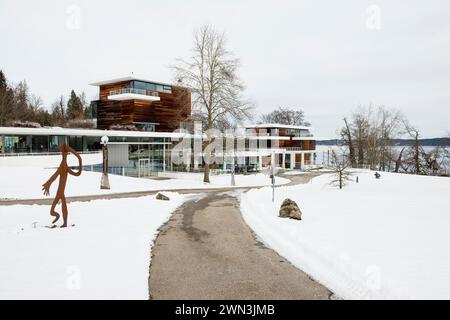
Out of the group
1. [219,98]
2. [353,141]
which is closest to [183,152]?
[219,98]

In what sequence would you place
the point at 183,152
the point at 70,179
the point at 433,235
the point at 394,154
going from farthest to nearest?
the point at 394,154
the point at 183,152
the point at 70,179
the point at 433,235

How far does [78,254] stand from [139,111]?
42259 millimetres

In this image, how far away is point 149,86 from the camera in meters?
50.2

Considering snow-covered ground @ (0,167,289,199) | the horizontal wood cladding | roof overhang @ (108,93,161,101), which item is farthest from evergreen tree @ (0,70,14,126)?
snow-covered ground @ (0,167,289,199)

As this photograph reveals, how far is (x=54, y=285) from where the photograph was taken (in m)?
6.00

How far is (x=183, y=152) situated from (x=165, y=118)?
659 cm

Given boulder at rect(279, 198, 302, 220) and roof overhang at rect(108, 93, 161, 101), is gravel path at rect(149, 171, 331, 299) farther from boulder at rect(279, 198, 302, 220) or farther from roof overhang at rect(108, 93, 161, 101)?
roof overhang at rect(108, 93, 161, 101)

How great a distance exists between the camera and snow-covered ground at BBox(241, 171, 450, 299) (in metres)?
6.07

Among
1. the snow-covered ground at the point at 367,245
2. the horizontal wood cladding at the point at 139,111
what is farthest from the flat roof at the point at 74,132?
the snow-covered ground at the point at 367,245

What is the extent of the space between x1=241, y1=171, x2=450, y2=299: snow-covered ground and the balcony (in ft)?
120

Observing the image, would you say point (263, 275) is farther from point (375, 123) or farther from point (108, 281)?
point (375, 123)

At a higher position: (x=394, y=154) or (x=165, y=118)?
(x=165, y=118)

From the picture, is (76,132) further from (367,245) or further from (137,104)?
(367,245)

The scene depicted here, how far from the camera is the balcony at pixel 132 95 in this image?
47.6 meters
